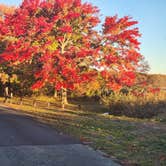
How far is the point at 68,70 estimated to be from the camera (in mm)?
23734

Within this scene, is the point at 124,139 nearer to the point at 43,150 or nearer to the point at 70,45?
the point at 43,150

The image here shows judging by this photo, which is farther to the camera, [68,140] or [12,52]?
[12,52]

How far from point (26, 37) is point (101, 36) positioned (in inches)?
227

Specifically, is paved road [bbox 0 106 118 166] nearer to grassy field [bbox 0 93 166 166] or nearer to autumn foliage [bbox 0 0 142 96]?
grassy field [bbox 0 93 166 166]

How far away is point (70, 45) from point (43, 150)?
19096 mm

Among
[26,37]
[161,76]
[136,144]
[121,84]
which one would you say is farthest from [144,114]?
[161,76]

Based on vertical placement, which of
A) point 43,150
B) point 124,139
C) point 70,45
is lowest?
point 43,150

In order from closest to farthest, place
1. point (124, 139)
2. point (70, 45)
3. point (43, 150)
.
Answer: point (43, 150) < point (124, 139) < point (70, 45)

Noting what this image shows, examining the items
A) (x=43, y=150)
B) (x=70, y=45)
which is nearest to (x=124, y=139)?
(x=43, y=150)

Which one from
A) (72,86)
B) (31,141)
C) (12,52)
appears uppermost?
(12,52)

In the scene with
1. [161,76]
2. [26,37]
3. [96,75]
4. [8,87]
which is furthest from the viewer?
[161,76]

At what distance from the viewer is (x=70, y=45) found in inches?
1093

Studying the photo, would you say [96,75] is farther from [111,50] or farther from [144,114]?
[144,114]

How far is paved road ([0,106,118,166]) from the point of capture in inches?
315
